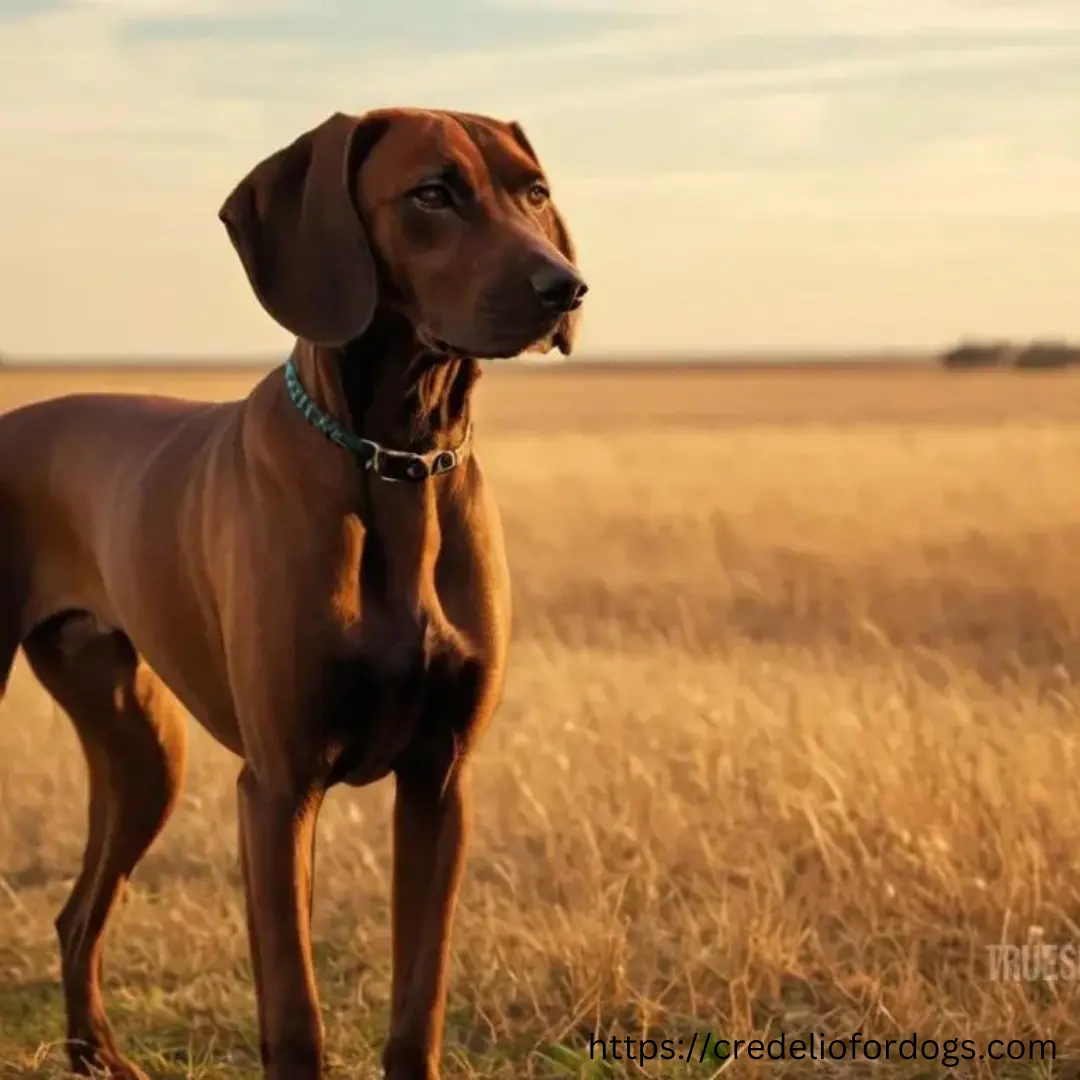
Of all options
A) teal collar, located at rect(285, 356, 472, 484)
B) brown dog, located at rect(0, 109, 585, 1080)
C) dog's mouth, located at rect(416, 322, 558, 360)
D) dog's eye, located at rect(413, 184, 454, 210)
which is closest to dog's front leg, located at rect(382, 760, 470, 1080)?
brown dog, located at rect(0, 109, 585, 1080)

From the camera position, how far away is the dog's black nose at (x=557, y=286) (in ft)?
12.5

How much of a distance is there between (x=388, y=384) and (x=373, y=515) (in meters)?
0.29

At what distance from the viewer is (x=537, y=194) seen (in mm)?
4238

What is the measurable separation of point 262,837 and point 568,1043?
163 cm

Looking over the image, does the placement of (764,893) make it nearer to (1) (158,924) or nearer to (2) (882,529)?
(1) (158,924)

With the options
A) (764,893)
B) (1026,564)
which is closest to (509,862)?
(764,893)

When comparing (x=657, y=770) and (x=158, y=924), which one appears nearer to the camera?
(x=158, y=924)

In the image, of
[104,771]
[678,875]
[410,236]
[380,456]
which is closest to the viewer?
[410,236]

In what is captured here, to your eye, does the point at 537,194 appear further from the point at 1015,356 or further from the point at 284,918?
the point at 1015,356

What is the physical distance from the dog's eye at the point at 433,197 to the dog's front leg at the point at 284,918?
4.33 feet

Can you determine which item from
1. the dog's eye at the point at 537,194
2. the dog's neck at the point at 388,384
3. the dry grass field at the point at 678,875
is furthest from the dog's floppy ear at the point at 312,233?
the dry grass field at the point at 678,875

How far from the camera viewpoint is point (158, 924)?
6.38 metres

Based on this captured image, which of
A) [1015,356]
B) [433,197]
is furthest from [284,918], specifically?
[1015,356]

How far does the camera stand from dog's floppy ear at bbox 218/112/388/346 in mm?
4020
